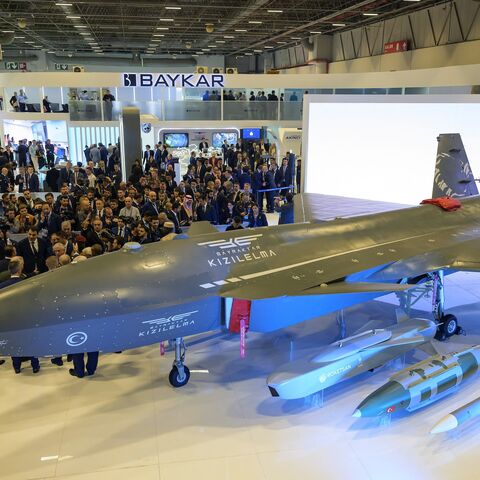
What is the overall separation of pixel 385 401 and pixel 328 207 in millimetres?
7615

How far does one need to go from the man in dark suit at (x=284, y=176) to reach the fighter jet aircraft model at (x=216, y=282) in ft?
31.5

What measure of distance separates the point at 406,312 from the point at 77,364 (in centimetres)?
609

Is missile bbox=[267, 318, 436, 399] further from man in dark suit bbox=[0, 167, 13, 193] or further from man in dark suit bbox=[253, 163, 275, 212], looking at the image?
man in dark suit bbox=[0, 167, 13, 193]

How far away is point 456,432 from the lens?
23.1ft

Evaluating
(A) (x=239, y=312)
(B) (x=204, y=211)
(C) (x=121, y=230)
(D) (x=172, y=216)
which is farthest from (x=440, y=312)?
(B) (x=204, y=211)

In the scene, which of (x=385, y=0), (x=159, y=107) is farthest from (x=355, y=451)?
(x=385, y=0)

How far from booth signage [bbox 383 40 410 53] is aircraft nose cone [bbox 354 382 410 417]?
98.7ft

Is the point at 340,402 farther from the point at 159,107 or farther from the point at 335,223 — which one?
the point at 159,107

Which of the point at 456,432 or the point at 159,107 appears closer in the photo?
the point at 456,432

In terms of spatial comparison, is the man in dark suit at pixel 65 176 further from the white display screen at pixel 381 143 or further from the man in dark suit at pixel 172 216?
the white display screen at pixel 381 143

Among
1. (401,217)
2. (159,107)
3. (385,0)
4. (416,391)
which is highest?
(385,0)

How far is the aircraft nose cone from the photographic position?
697 cm

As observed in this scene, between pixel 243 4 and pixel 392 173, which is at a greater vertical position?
pixel 243 4

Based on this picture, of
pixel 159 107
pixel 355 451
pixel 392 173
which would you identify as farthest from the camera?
pixel 159 107
